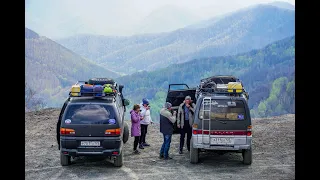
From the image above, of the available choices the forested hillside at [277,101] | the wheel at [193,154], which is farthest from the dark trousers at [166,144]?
the forested hillside at [277,101]

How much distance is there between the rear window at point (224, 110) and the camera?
13.4m

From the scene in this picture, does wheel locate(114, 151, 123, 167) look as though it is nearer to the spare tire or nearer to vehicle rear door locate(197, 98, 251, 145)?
vehicle rear door locate(197, 98, 251, 145)

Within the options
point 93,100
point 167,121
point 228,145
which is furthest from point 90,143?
point 228,145

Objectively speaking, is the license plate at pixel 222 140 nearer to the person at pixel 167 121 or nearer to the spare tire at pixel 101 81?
the person at pixel 167 121

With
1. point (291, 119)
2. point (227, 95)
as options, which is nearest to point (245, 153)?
point (227, 95)

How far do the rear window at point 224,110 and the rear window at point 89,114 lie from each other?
2.55m

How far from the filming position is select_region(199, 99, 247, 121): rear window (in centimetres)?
1341

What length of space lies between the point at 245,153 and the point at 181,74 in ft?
288

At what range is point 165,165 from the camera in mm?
14211

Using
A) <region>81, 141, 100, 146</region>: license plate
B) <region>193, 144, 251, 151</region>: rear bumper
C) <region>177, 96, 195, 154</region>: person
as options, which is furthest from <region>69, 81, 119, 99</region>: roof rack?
<region>193, 144, 251, 151</region>: rear bumper

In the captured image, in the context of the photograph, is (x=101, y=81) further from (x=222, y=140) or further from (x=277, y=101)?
(x=277, y=101)

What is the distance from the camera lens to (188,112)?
15141 mm
